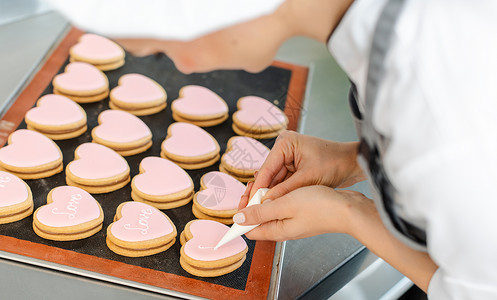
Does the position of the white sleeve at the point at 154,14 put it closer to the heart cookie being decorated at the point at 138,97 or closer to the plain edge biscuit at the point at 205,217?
the plain edge biscuit at the point at 205,217

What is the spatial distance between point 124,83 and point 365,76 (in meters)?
0.82


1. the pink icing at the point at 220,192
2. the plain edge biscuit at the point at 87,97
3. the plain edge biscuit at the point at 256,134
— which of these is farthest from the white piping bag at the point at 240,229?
the plain edge biscuit at the point at 87,97

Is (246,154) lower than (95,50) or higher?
lower

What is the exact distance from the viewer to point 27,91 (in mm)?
1359

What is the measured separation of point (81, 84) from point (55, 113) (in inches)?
5.0

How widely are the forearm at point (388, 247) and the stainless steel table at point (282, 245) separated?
217 millimetres

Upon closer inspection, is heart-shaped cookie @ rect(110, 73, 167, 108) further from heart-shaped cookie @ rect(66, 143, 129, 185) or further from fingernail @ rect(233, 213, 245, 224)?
fingernail @ rect(233, 213, 245, 224)

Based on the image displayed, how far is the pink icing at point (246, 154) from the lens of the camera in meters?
1.27

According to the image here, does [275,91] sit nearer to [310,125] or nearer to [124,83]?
[310,125]

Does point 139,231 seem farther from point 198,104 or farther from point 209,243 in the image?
point 198,104

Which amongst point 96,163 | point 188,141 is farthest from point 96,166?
point 188,141

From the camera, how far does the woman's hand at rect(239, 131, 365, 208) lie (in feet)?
3.48

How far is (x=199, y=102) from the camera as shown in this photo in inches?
55.2

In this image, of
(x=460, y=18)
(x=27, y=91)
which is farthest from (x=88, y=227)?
(x=460, y=18)
